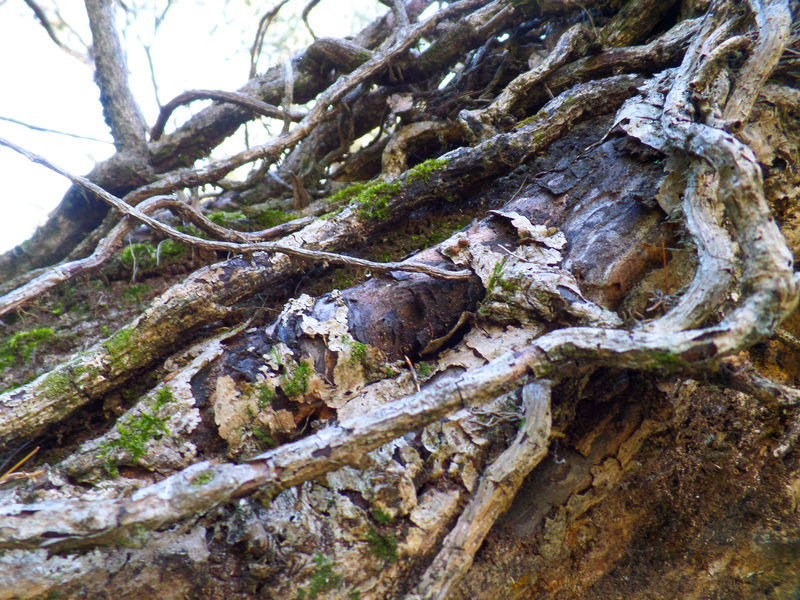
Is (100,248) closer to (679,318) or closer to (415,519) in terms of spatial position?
(415,519)

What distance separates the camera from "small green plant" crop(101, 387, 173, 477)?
5.85 feet

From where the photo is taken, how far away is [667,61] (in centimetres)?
278

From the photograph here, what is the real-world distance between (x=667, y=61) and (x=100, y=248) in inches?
155

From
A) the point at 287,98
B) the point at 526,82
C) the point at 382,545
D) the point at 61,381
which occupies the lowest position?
the point at 382,545

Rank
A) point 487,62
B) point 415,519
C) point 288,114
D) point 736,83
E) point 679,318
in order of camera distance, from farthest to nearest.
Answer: point 487,62 < point 288,114 < point 736,83 < point 415,519 < point 679,318

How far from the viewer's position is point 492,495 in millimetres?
1528

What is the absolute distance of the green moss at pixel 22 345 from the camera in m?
2.48

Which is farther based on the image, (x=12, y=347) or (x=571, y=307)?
(x=12, y=347)

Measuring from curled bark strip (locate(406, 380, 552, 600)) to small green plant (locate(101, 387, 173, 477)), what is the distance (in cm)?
130

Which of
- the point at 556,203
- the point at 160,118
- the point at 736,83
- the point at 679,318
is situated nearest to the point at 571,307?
the point at 679,318

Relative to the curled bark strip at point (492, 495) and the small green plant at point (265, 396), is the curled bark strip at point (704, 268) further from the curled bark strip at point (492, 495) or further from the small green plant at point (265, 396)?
the small green plant at point (265, 396)

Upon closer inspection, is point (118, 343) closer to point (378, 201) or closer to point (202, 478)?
point (202, 478)

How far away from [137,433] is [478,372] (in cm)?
156

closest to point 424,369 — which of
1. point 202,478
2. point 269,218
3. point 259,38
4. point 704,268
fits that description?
point 202,478
